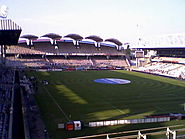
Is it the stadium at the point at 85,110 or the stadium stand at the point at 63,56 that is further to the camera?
the stadium stand at the point at 63,56

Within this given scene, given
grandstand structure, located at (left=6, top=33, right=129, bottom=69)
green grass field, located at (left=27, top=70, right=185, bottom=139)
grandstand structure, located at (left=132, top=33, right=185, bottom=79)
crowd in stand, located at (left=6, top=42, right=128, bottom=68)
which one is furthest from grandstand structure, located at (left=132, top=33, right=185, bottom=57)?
green grass field, located at (left=27, top=70, right=185, bottom=139)

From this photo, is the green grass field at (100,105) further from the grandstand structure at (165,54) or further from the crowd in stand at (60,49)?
the crowd in stand at (60,49)

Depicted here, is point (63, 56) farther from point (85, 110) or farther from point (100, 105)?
point (85, 110)

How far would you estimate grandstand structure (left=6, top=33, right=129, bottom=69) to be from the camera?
83.1 m

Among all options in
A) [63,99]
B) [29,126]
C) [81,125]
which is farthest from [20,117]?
[63,99]

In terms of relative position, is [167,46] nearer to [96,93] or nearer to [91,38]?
[91,38]

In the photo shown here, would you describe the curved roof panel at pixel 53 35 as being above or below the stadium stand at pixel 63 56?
above

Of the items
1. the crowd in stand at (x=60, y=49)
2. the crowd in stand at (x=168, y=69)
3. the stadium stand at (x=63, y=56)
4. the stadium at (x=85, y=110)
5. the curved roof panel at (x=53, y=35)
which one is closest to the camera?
the stadium at (x=85, y=110)

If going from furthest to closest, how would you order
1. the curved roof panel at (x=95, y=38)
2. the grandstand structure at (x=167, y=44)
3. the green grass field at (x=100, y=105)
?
the curved roof panel at (x=95, y=38), the grandstand structure at (x=167, y=44), the green grass field at (x=100, y=105)

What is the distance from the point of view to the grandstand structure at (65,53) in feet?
273

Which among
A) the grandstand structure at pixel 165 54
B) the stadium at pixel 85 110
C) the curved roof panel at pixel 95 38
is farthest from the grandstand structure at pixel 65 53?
the stadium at pixel 85 110

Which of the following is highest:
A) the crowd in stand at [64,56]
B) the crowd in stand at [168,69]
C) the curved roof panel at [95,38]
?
the curved roof panel at [95,38]

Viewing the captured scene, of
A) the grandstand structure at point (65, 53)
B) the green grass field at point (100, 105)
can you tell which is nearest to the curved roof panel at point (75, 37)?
the grandstand structure at point (65, 53)

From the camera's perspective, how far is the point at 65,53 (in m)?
90.3
